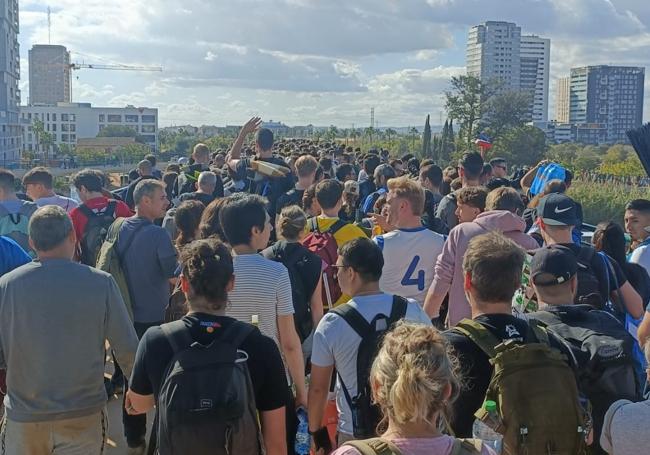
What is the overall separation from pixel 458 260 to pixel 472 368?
1942mm

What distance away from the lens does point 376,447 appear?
6.84ft

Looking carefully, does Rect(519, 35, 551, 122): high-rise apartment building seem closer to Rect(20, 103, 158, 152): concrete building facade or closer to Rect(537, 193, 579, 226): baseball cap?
Rect(20, 103, 158, 152): concrete building facade

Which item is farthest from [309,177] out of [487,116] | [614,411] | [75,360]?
[487,116]

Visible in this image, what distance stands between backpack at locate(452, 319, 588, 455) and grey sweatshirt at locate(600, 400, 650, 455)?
235 millimetres

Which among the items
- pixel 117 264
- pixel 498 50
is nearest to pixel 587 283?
pixel 117 264

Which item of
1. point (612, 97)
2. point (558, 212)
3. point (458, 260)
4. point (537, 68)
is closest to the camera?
point (558, 212)

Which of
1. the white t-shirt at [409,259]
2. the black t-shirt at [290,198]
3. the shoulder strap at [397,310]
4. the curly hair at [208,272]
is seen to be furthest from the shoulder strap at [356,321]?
the black t-shirt at [290,198]

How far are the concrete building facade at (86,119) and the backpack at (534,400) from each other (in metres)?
154

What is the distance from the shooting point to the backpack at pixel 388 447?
2074 mm

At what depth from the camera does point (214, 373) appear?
2822 millimetres

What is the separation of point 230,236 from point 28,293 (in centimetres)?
115

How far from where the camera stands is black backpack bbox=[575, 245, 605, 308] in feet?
13.6

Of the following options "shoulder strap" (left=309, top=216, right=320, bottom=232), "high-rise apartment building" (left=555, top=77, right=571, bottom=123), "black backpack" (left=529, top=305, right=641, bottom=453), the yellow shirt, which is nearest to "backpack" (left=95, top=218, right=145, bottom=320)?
"shoulder strap" (left=309, top=216, right=320, bottom=232)

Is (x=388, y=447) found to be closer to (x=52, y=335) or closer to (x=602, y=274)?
(x=52, y=335)
